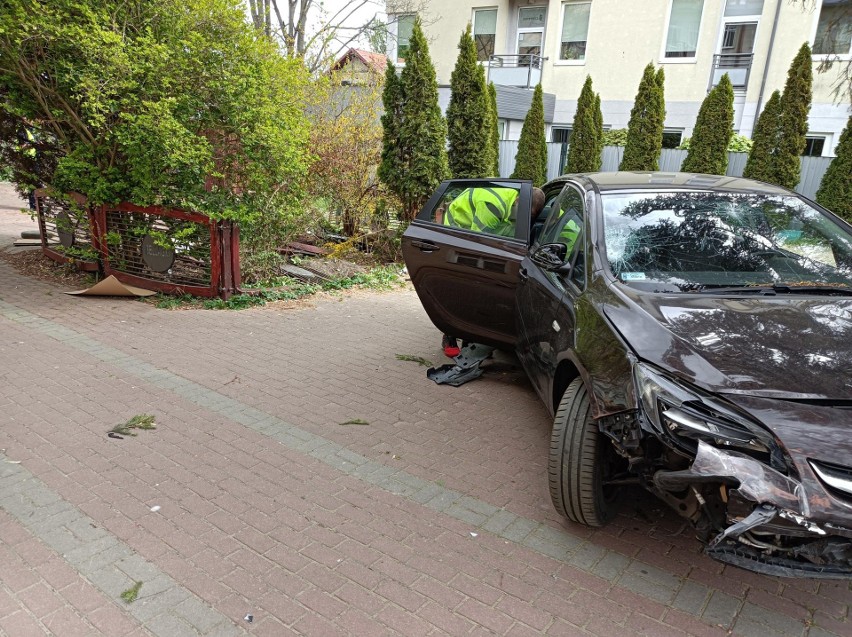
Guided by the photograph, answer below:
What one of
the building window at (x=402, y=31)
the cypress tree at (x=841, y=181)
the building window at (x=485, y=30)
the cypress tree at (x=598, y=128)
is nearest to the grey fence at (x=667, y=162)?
the cypress tree at (x=598, y=128)

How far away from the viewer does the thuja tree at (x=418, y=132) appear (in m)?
9.38

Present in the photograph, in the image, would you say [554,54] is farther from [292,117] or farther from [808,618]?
[808,618]

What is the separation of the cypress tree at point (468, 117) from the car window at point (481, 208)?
531 centimetres

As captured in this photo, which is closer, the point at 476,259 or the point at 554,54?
the point at 476,259

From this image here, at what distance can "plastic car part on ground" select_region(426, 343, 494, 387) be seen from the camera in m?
5.07

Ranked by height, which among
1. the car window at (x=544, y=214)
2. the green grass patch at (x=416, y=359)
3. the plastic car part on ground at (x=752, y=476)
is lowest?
the green grass patch at (x=416, y=359)

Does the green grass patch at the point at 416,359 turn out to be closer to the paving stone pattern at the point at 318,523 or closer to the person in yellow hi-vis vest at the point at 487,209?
the paving stone pattern at the point at 318,523

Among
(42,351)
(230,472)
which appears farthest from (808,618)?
(42,351)

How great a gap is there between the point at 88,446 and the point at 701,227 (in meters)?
4.06

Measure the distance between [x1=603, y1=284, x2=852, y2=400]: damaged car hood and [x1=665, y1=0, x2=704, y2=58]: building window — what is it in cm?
1653

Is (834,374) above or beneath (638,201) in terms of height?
beneath

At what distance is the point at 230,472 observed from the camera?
353 cm

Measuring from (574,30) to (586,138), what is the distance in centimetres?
596

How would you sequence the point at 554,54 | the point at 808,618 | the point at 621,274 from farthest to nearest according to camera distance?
1. the point at 554,54
2. the point at 621,274
3. the point at 808,618
